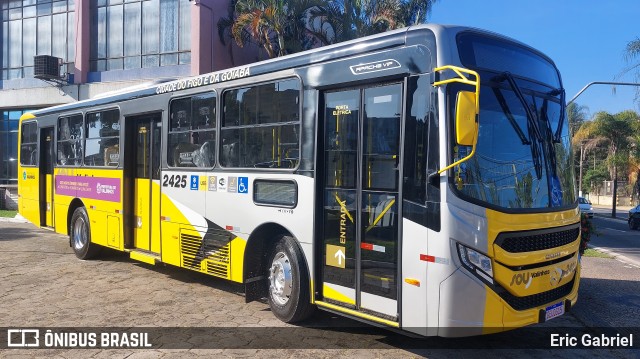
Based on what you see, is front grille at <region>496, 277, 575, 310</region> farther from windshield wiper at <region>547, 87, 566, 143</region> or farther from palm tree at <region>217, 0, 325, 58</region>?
palm tree at <region>217, 0, 325, 58</region>

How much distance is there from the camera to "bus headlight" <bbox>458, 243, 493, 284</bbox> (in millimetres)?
4434

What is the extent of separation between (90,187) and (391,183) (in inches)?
277

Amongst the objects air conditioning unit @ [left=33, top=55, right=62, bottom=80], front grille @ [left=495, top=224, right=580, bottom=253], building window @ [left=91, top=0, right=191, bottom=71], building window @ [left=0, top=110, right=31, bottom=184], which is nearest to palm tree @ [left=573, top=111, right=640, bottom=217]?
building window @ [left=91, top=0, right=191, bottom=71]

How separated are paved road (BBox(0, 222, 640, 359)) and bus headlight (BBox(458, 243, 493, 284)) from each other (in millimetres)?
1264

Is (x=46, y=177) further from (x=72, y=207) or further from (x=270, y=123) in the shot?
(x=270, y=123)

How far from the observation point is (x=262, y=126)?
6.46m

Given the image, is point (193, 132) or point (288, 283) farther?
point (193, 132)

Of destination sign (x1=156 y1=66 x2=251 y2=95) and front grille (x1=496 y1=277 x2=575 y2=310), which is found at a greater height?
destination sign (x1=156 y1=66 x2=251 y2=95)

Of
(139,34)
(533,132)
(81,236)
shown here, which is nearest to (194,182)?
(81,236)

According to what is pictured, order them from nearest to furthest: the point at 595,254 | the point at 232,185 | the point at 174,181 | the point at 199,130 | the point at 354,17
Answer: the point at 232,185
the point at 199,130
the point at 174,181
the point at 595,254
the point at 354,17

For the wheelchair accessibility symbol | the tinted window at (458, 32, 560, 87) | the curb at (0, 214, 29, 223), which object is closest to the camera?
the tinted window at (458, 32, 560, 87)

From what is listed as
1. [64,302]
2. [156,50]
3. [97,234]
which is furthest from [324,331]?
[156,50]

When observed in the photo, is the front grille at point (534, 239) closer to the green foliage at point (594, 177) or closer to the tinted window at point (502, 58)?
the tinted window at point (502, 58)

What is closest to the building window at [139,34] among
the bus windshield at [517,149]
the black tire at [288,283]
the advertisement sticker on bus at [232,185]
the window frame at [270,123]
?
the window frame at [270,123]
